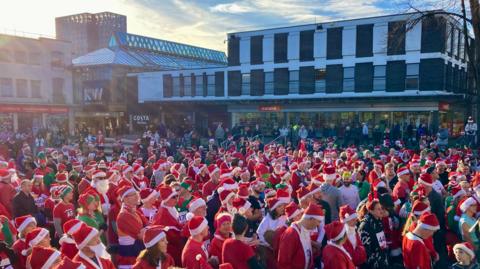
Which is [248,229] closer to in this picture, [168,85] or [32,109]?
[168,85]

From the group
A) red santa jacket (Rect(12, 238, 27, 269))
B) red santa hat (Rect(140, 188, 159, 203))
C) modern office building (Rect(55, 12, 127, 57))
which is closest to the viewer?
red santa jacket (Rect(12, 238, 27, 269))

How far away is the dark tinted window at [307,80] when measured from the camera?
102ft

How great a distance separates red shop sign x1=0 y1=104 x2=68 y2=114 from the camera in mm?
33906

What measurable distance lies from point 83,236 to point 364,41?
2824 centimetres

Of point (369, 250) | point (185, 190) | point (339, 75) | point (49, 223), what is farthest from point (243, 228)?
point (339, 75)

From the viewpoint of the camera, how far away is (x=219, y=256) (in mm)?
4590

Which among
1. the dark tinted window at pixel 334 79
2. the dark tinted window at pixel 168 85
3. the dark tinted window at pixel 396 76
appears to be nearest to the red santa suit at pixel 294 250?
the dark tinted window at pixel 396 76

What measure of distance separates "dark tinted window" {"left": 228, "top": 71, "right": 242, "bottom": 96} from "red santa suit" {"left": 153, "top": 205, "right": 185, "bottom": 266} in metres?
→ 29.1

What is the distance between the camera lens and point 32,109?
3584cm

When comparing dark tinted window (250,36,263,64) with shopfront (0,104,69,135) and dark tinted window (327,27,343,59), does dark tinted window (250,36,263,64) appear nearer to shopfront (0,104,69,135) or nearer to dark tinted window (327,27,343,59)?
dark tinted window (327,27,343,59)

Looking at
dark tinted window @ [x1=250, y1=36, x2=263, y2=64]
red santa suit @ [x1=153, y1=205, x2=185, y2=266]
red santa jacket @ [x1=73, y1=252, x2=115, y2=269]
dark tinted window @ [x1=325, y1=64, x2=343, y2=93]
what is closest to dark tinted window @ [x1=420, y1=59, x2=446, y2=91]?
dark tinted window @ [x1=325, y1=64, x2=343, y2=93]

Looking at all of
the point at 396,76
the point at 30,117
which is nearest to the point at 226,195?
the point at 396,76

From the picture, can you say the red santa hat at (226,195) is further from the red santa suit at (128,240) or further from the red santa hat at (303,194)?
the red santa suit at (128,240)

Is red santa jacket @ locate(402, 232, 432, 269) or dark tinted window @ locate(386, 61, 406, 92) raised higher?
dark tinted window @ locate(386, 61, 406, 92)
